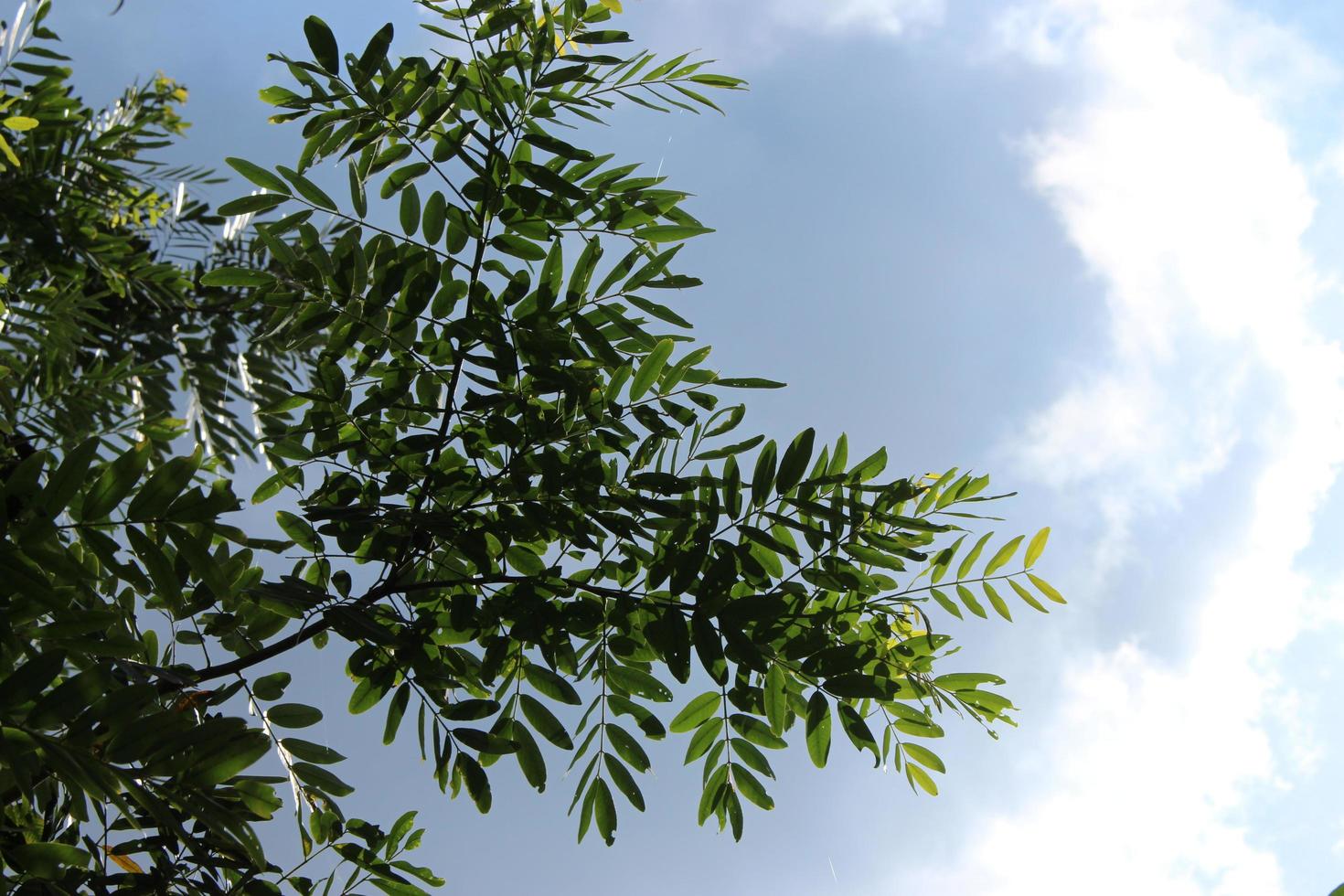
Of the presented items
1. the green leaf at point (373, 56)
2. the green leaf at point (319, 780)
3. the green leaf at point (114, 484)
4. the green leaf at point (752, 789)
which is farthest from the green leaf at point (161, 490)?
the green leaf at point (752, 789)

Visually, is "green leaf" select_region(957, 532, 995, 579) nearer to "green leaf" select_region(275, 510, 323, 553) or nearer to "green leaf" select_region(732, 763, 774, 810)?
"green leaf" select_region(732, 763, 774, 810)

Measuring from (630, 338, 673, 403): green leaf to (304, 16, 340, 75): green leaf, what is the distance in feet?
2.02

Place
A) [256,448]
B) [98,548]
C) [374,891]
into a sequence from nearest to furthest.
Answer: [98,548]
[374,891]
[256,448]

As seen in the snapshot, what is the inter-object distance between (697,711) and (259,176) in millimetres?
1015

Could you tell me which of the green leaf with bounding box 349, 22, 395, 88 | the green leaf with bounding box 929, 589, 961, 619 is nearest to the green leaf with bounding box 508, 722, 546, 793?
the green leaf with bounding box 929, 589, 961, 619

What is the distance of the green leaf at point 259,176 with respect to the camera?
1.33 m

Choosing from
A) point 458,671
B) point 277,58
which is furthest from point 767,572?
point 277,58

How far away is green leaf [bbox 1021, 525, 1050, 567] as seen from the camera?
1.50m

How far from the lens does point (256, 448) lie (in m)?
4.01

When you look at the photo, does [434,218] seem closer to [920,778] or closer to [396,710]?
[396,710]

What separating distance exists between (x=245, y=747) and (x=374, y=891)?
0.74 m

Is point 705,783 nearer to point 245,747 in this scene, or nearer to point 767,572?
point 767,572

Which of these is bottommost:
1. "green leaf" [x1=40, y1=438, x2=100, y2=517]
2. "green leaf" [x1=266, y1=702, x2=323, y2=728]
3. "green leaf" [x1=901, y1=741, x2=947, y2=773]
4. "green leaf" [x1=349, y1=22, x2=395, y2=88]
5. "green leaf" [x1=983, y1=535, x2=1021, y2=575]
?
"green leaf" [x1=901, y1=741, x2=947, y2=773]

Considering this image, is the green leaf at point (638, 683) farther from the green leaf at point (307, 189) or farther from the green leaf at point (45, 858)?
the green leaf at point (307, 189)
